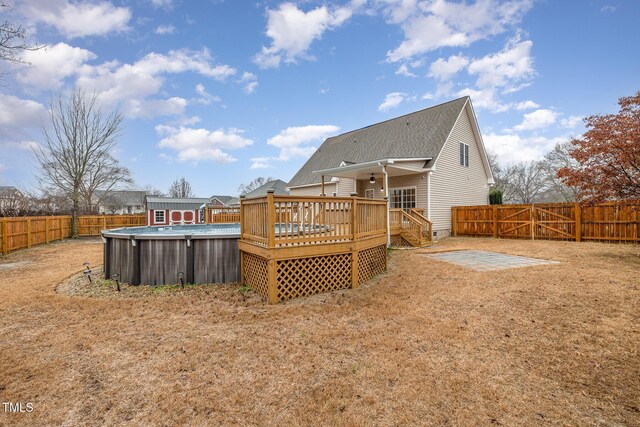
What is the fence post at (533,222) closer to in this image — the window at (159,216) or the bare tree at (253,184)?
the window at (159,216)

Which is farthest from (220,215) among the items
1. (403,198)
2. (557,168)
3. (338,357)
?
(557,168)

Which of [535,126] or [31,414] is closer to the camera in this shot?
[31,414]

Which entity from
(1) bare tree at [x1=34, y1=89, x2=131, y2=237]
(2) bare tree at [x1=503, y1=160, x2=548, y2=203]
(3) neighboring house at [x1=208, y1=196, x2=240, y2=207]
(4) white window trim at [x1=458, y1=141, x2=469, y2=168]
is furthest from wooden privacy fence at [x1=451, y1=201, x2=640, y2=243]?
(2) bare tree at [x1=503, y1=160, x2=548, y2=203]

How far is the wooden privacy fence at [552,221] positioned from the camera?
11.1 metres

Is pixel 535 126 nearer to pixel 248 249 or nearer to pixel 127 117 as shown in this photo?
pixel 248 249

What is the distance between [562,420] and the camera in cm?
226

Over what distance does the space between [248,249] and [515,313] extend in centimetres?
470

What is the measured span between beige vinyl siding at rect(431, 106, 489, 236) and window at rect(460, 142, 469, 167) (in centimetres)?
22

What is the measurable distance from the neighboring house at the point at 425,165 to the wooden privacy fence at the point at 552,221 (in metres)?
1.15

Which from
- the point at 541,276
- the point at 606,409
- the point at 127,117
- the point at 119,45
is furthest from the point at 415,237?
the point at 127,117

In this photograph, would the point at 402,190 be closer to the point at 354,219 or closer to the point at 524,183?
the point at 354,219

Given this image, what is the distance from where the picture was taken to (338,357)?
3.29 m

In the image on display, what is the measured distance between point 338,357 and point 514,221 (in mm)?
13770

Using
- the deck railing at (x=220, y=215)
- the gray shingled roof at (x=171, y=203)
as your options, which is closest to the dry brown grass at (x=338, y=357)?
the deck railing at (x=220, y=215)
